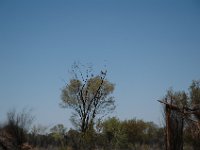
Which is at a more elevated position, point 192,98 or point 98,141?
point 192,98

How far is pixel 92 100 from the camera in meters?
37.3

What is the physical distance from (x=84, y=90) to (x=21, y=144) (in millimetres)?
14718

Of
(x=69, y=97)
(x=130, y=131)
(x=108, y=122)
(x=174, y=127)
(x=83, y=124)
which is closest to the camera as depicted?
(x=174, y=127)

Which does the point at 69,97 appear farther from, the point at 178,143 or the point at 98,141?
the point at 178,143

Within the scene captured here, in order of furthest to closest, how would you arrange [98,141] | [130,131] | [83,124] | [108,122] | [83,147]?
[130,131]
[108,122]
[83,124]
[98,141]
[83,147]

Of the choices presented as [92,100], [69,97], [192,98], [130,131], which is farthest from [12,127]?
[130,131]

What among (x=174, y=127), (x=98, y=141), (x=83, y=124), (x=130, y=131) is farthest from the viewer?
(x=130, y=131)

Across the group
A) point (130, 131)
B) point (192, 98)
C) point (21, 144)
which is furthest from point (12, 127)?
point (130, 131)

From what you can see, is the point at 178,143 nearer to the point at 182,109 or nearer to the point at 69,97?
the point at 182,109

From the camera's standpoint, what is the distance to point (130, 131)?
6244 centimetres

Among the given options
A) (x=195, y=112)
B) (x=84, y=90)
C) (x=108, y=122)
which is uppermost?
(x=84, y=90)

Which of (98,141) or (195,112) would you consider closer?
(195,112)

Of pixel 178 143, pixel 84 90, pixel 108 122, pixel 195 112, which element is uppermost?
pixel 84 90

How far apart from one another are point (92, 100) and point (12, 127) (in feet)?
43.1
